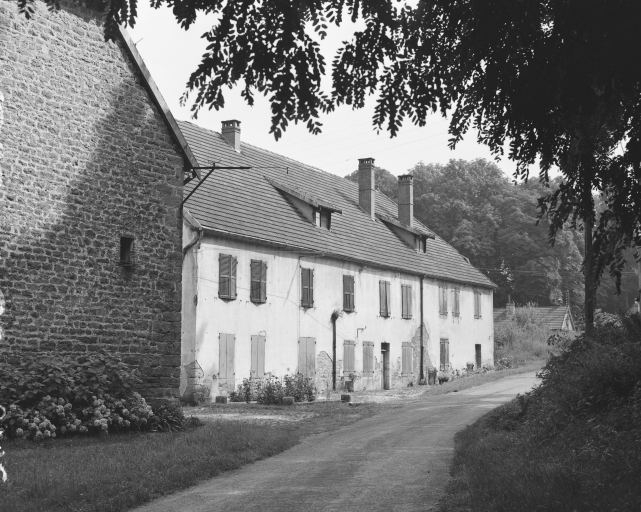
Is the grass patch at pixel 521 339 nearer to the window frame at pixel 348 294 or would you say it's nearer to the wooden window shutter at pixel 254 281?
the window frame at pixel 348 294

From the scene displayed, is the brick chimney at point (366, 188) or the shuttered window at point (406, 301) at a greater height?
the brick chimney at point (366, 188)

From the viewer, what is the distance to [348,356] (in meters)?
31.4

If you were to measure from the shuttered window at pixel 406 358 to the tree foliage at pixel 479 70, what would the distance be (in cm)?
2843

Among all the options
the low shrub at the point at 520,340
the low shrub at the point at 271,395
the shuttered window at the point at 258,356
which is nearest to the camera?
the low shrub at the point at 271,395

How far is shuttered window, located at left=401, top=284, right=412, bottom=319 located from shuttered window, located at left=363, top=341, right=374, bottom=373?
119 inches

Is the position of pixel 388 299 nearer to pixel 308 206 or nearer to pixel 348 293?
pixel 348 293

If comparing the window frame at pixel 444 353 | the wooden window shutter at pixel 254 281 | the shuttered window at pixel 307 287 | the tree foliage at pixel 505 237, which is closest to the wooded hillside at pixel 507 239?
the tree foliage at pixel 505 237

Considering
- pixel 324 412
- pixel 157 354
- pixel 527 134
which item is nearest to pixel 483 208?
pixel 324 412

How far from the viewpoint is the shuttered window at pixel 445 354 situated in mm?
38688

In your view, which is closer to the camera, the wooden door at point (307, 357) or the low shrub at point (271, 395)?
the low shrub at point (271, 395)

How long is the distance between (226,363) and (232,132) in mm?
11169

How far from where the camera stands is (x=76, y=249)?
15.9 meters

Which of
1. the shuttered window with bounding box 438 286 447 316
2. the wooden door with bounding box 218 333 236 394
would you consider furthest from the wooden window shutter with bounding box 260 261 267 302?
the shuttered window with bounding box 438 286 447 316

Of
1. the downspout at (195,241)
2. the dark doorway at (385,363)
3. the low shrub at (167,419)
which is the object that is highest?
the downspout at (195,241)
